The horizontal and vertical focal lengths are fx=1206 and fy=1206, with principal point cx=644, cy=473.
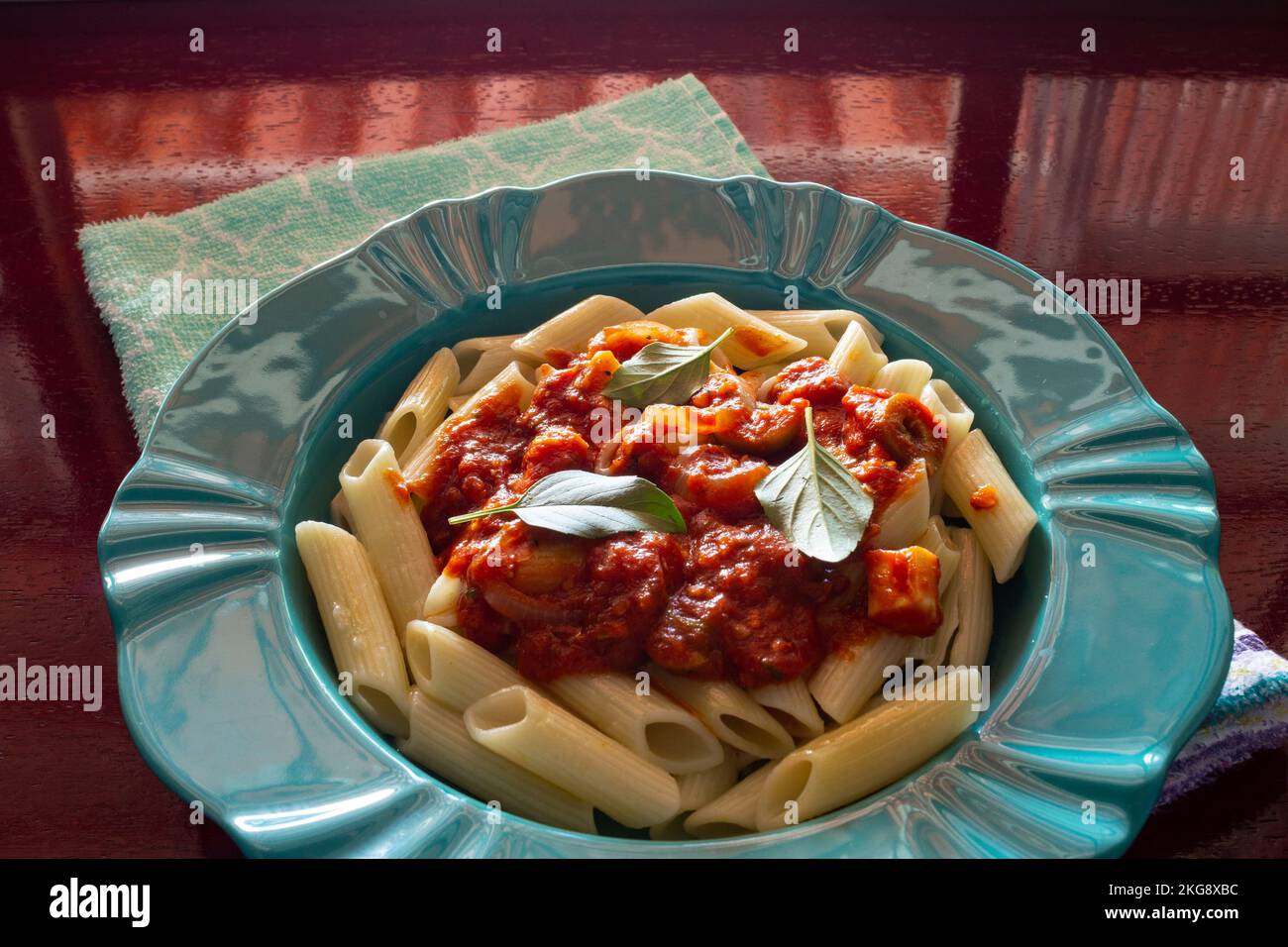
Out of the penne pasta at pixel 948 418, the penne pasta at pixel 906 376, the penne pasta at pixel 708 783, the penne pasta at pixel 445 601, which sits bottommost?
the penne pasta at pixel 708 783

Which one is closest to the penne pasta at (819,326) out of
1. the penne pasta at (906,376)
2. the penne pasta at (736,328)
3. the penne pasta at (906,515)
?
the penne pasta at (736,328)

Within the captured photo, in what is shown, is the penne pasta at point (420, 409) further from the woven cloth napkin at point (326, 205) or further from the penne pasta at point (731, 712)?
the penne pasta at point (731, 712)

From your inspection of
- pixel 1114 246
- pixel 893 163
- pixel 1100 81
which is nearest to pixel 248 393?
pixel 893 163

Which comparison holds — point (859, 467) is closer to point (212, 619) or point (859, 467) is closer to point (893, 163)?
point (212, 619)

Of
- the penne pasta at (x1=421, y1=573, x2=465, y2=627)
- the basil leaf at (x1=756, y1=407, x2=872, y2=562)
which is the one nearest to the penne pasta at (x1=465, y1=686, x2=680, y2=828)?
the penne pasta at (x1=421, y1=573, x2=465, y2=627)

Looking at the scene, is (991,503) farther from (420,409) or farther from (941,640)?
(420,409)

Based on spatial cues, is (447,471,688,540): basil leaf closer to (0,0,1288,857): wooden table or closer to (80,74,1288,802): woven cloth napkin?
(0,0,1288,857): wooden table

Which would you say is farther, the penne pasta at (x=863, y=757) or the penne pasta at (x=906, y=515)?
the penne pasta at (x=906, y=515)

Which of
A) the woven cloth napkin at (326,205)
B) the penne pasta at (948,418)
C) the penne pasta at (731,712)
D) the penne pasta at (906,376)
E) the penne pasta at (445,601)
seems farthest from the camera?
the woven cloth napkin at (326,205)

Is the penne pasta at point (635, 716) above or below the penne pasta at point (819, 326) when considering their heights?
below
